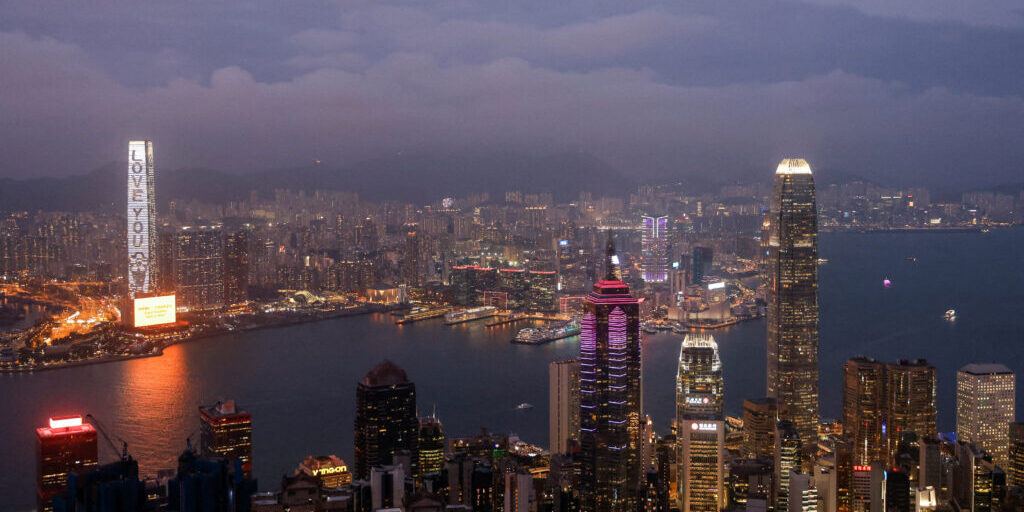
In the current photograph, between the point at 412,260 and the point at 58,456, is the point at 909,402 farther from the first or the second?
the point at 412,260

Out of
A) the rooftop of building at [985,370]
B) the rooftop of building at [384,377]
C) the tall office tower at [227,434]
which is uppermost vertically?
the rooftop of building at [384,377]

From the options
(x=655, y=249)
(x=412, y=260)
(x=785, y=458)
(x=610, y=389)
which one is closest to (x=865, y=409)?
(x=785, y=458)

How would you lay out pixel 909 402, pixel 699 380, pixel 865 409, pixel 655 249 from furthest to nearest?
pixel 655 249 → pixel 699 380 → pixel 865 409 → pixel 909 402

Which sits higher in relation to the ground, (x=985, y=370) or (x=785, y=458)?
(x=985, y=370)

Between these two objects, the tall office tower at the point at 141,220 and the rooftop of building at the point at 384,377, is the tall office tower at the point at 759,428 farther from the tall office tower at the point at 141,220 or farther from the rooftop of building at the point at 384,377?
the tall office tower at the point at 141,220

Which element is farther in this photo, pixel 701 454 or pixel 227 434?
pixel 701 454

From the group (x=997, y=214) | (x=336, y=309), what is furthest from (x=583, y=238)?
(x=997, y=214)

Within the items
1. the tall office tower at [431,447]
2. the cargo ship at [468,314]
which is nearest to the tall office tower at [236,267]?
the cargo ship at [468,314]
